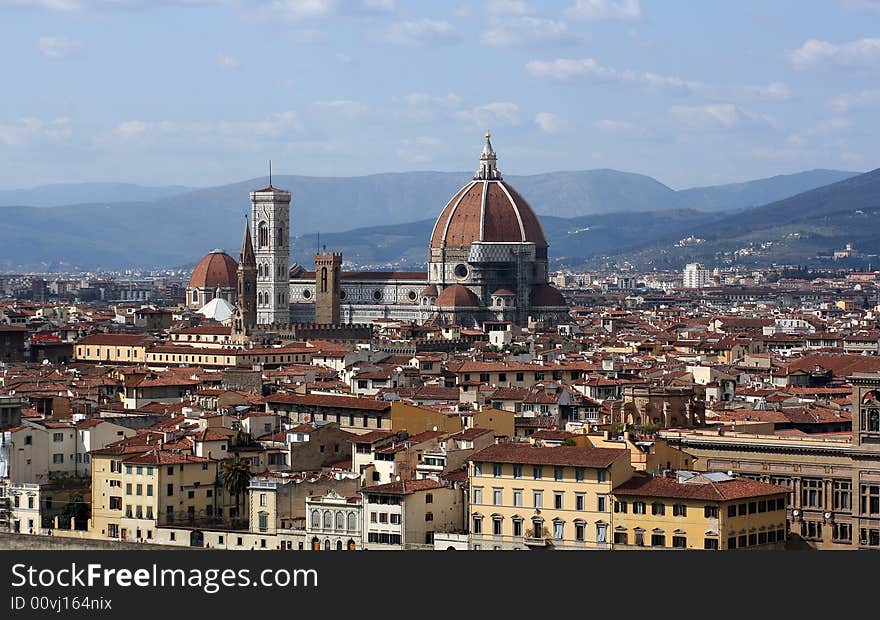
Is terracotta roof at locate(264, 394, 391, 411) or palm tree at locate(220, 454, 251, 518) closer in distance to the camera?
palm tree at locate(220, 454, 251, 518)

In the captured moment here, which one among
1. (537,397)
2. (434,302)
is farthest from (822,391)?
(434,302)

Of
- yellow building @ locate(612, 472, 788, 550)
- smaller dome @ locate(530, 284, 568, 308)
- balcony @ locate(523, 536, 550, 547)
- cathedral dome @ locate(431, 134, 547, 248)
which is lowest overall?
balcony @ locate(523, 536, 550, 547)

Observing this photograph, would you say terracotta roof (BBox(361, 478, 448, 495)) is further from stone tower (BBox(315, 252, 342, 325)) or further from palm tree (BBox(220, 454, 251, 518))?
stone tower (BBox(315, 252, 342, 325))

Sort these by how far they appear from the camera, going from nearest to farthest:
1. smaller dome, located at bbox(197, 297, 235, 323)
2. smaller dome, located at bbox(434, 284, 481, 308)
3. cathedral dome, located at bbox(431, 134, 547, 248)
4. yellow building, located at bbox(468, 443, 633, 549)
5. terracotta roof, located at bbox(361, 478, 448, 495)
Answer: yellow building, located at bbox(468, 443, 633, 549), terracotta roof, located at bbox(361, 478, 448, 495), smaller dome, located at bbox(197, 297, 235, 323), smaller dome, located at bbox(434, 284, 481, 308), cathedral dome, located at bbox(431, 134, 547, 248)

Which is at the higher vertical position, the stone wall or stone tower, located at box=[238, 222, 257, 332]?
stone tower, located at box=[238, 222, 257, 332]

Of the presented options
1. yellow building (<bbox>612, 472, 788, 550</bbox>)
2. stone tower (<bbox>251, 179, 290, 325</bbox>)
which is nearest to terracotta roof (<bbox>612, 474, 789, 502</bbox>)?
yellow building (<bbox>612, 472, 788, 550</bbox>)

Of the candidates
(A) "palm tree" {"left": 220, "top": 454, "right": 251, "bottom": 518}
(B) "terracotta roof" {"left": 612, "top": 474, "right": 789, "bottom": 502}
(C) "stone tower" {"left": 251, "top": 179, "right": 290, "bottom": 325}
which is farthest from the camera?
(C) "stone tower" {"left": 251, "top": 179, "right": 290, "bottom": 325}

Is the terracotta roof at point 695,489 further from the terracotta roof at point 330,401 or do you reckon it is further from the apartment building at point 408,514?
the terracotta roof at point 330,401
